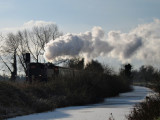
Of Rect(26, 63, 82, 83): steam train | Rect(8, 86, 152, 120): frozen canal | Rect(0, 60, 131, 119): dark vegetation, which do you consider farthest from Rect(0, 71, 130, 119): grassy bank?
Rect(26, 63, 82, 83): steam train

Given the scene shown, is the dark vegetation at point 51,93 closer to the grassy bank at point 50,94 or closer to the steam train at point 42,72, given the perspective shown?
the grassy bank at point 50,94

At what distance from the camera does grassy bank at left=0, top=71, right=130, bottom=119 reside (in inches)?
908

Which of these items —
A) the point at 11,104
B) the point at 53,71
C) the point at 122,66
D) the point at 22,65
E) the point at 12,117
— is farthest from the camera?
the point at 122,66

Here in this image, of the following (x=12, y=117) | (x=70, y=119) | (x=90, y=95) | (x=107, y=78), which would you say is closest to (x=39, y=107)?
(x=12, y=117)

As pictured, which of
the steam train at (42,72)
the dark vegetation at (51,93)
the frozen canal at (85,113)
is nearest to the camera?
the frozen canal at (85,113)

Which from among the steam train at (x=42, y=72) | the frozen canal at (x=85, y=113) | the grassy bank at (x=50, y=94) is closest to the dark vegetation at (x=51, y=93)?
the grassy bank at (x=50, y=94)

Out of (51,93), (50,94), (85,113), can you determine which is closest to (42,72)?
(51,93)

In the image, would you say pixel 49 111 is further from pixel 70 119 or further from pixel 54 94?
pixel 54 94

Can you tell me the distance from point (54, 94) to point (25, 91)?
10.4 feet

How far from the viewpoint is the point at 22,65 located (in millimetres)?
68938

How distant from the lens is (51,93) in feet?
100

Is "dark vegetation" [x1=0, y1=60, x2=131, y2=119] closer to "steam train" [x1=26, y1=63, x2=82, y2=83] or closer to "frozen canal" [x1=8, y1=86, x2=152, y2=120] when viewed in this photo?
"frozen canal" [x1=8, y1=86, x2=152, y2=120]

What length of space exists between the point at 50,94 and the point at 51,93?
0.47m

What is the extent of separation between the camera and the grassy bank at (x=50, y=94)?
23.1m
